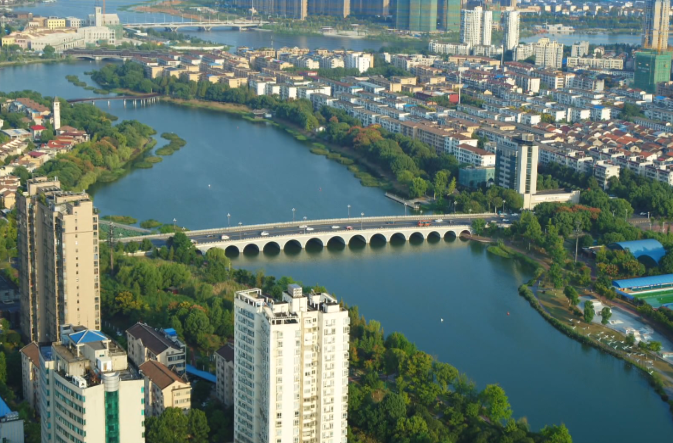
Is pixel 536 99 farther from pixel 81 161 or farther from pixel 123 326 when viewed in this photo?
pixel 123 326

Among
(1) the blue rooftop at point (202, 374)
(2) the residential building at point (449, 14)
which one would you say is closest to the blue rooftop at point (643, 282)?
(1) the blue rooftop at point (202, 374)

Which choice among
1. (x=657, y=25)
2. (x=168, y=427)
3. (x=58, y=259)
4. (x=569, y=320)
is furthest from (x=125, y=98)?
(x=168, y=427)

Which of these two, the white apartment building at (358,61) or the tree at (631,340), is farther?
the white apartment building at (358,61)

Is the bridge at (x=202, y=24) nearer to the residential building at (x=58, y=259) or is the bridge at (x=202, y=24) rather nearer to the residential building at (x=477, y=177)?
the residential building at (x=477, y=177)

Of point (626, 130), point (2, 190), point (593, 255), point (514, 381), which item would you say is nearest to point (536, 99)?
point (626, 130)

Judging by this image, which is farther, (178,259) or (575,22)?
(575,22)

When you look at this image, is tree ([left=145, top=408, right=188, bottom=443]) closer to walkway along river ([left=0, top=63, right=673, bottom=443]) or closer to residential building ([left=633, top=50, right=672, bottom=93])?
walkway along river ([left=0, top=63, right=673, bottom=443])
